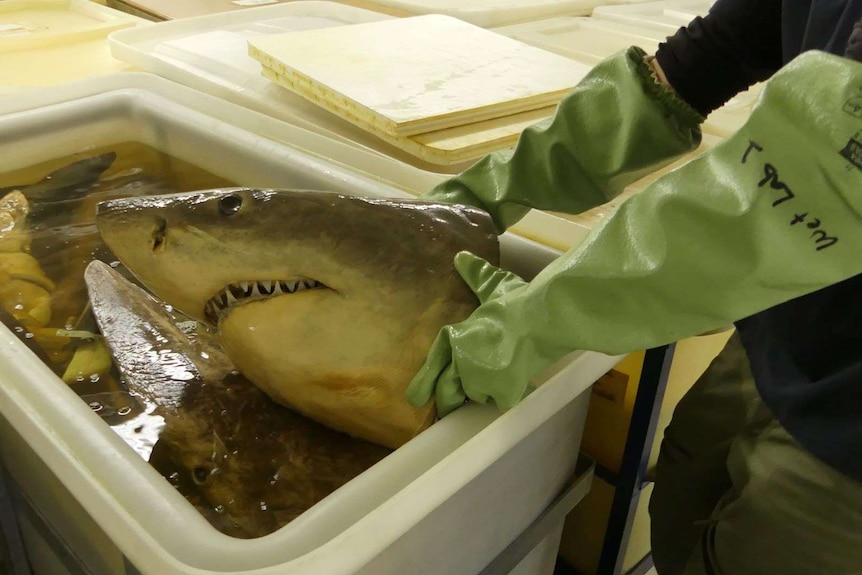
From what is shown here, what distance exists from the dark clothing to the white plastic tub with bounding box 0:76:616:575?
195mm

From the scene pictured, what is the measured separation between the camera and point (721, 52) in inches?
32.6

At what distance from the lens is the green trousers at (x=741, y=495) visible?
0.71 m

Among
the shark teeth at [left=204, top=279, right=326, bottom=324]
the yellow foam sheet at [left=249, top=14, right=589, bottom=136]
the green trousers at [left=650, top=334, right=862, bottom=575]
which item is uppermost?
the yellow foam sheet at [left=249, top=14, right=589, bottom=136]

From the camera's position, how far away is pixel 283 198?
668mm

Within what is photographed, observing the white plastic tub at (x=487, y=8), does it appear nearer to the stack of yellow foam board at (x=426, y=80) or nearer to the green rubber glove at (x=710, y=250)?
the stack of yellow foam board at (x=426, y=80)

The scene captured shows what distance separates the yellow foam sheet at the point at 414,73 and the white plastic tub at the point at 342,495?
20 centimetres

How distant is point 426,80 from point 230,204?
618 millimetres

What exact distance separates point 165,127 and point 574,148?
700mm

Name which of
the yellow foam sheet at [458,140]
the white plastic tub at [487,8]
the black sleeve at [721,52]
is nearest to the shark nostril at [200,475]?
the yellow foam sheet at [458,140]

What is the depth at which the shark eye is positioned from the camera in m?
0.65

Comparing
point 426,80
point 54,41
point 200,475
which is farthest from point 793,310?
point 54,41

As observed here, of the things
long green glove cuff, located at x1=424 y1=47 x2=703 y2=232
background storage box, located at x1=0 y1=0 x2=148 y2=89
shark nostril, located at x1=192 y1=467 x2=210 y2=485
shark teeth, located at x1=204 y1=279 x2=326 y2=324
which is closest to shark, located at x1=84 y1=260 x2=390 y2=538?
shark nostril, located at x1=192 y1=467 x2=210 y2=485

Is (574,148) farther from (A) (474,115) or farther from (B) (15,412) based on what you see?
(B) (15,412)

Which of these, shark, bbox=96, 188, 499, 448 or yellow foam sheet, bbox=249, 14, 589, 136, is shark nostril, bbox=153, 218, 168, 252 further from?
yellow foam sheet, bbox=249, 14, 589, 136
